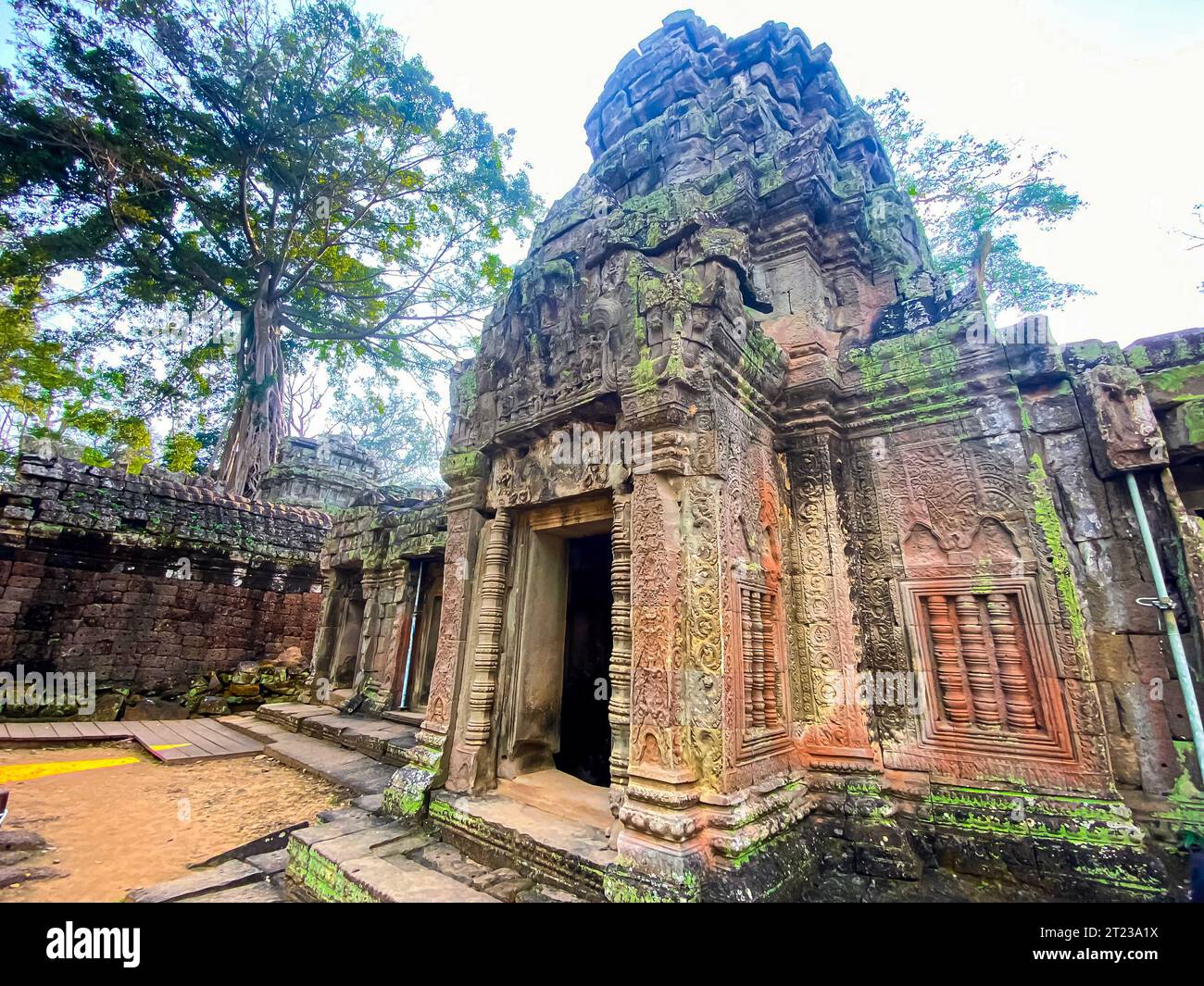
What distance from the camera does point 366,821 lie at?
164 inches

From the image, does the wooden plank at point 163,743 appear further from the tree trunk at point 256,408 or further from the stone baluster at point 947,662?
the stone baluster at point 947,662

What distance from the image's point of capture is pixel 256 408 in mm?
16219

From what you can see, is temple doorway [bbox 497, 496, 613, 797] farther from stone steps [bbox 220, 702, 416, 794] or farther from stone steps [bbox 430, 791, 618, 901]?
stone steps [bbox 220, 702, 416, 794]

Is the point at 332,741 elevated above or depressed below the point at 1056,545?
below

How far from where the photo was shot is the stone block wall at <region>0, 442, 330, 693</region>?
29.7ft

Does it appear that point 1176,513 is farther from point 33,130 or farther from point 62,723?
point 33,130

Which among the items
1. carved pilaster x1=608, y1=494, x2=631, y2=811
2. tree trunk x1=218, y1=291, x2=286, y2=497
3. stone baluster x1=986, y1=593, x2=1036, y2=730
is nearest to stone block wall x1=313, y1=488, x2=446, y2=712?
carved pilaster x1=608, y1=494, x2=631, y2=811
